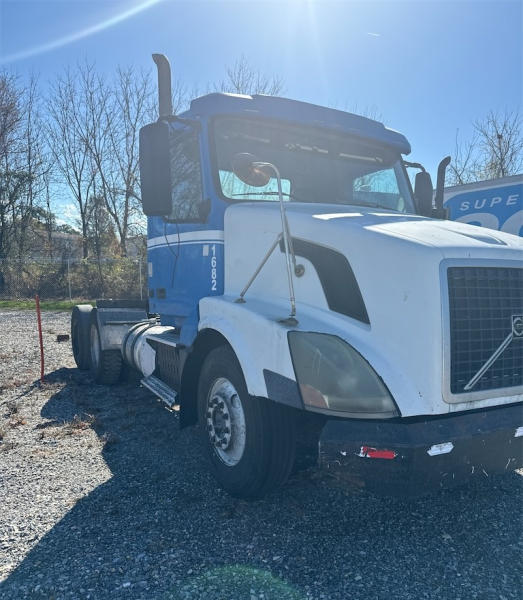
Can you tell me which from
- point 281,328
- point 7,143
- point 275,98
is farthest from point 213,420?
Answer: point 7,143

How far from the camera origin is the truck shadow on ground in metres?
2.43

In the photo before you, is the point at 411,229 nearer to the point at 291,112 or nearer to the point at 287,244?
the point at 287,244

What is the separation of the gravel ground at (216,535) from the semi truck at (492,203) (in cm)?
756

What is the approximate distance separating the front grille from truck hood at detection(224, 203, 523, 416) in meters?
0.07

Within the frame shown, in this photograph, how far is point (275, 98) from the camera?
408cm

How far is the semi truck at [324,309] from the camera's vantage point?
2514mm

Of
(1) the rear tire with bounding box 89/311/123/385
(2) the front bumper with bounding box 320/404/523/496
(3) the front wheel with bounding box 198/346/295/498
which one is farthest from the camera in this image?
(1) the rear tire with bounding box 89/311/123/385

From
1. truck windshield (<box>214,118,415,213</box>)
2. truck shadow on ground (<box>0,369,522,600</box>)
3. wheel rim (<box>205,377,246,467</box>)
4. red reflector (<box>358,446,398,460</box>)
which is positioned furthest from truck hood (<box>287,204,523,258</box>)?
truck shadow on ground (<box>0,369,522,600</box>)

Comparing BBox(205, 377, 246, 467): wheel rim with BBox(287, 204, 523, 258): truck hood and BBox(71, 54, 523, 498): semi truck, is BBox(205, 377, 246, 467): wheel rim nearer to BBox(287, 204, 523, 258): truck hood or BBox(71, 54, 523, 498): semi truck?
BBox(71, 54, 523, 498): semi truck

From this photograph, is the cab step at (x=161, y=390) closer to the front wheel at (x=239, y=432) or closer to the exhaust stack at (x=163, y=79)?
the front wheel at (x=239, y=432)

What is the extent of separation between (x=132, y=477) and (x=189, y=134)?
2824 millimetres

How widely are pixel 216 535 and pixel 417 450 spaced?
133 centimetres

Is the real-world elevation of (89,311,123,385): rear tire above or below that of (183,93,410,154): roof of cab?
below

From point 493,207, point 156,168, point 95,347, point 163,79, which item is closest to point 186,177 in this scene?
point 156,168
